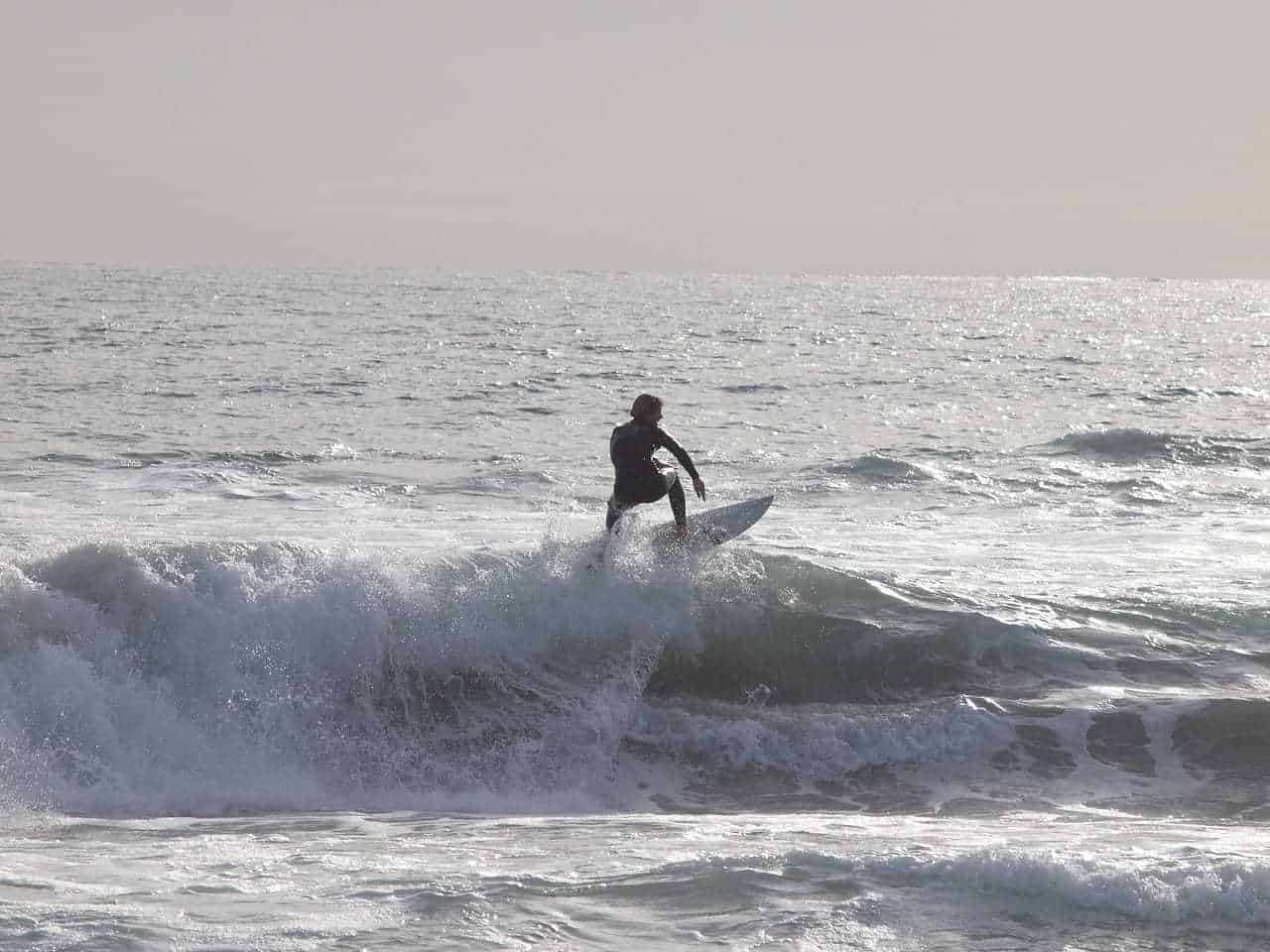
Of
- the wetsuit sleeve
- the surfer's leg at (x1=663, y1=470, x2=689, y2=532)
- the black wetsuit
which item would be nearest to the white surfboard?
the surfer's leg at (x1=663, y1=470, x2=689, y2=532)

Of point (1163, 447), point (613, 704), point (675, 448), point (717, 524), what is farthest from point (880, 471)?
point (613, 704)

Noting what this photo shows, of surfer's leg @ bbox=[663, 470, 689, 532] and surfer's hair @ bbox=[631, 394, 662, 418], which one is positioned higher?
surfer's hair @ bbox=[631, 394, 662, 418]

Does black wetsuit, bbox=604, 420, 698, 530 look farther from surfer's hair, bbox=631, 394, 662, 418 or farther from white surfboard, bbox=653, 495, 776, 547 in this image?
white surfboard, bbox=653, 495, 776, 547

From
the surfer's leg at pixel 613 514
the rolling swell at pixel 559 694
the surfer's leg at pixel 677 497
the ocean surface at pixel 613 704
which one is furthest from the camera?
the surfer's leg at pixel 613 514

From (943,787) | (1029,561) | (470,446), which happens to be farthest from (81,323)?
(943,787)

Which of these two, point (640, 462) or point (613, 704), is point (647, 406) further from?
point (613, 704)

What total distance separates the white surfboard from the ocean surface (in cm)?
23

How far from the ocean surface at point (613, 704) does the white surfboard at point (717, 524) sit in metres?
0.23

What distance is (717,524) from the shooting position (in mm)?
12906

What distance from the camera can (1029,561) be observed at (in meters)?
15.7

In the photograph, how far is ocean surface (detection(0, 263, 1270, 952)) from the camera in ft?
21.3

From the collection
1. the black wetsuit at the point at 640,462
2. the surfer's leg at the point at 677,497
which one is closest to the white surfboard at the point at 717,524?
the surfer's leg at the point at 677,497

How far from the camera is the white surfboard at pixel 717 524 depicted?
1258 centimetres

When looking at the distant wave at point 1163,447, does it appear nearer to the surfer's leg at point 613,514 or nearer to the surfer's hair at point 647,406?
the surfer's leg at point 613,514
